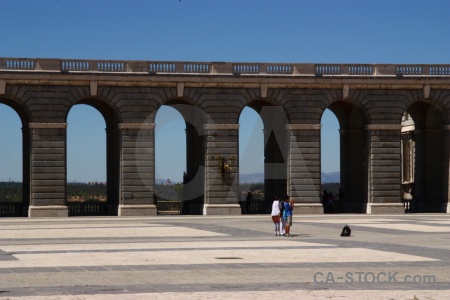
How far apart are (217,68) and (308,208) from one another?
39.3 feet

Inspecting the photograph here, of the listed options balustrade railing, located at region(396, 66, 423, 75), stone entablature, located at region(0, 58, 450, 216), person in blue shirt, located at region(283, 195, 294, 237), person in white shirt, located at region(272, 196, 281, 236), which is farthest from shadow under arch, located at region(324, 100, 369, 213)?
person in blue shirt, located at region(283, 195, 294, 237)

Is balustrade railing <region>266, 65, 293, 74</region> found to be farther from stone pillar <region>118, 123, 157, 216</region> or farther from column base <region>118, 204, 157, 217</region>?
column base <region>118, 204, 157, 217</region>

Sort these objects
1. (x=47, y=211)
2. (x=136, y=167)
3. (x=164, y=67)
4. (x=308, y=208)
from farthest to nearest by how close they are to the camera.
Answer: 1. (x=308, y=208)
2. (x=164, y=67)
3. (x=136, y=167)
4. (x=47, y=211)

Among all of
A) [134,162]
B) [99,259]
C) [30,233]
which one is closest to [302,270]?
[99,259]

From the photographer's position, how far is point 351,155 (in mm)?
78875

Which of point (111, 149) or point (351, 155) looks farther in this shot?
point (351, 155)

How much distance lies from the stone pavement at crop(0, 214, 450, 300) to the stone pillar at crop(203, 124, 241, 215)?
25717mm

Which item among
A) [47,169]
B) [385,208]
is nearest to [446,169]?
[385,208]

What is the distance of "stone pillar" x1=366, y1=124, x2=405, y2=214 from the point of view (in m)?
74.8

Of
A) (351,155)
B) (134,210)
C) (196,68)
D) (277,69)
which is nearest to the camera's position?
(134,210)

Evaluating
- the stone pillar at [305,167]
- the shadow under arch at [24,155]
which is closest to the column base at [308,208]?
the stone pillar at [305,167]

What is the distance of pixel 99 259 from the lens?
30.8 metres

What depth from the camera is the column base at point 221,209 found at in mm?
72188

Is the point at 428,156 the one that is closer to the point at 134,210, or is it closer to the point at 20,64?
the point at 134,210
